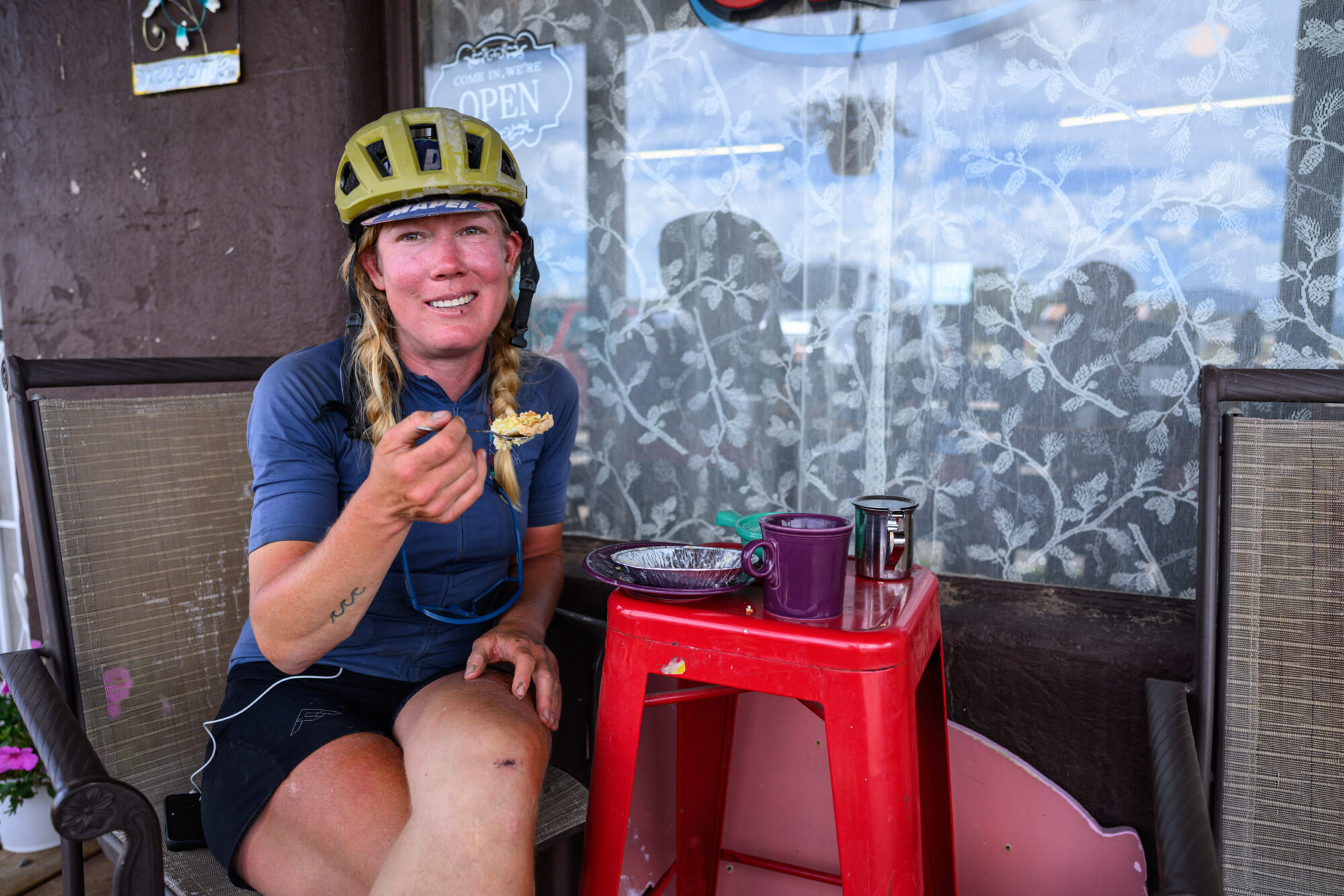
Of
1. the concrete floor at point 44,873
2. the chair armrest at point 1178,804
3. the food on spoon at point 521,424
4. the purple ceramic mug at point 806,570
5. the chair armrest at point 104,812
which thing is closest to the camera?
the chair armrest at point 1178,804

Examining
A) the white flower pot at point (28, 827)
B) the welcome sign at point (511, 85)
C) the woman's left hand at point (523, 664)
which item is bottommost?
the white flower pot at point (28, 827)

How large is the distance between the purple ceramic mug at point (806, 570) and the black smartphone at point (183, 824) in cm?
107

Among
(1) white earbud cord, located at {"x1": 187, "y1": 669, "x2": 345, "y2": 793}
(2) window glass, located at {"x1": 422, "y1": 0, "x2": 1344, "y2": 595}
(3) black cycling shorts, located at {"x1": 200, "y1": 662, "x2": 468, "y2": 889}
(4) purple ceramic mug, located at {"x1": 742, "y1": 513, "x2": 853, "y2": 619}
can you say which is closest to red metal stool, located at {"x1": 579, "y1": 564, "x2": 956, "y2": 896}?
(4) purple ceramic mug, located at {"x1": 742, "y1": 513, "x2": 853, "y2": 619}

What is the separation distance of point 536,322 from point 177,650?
1345 millimetres

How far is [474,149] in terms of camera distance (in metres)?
1.60

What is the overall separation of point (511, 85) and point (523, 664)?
6.15 ft

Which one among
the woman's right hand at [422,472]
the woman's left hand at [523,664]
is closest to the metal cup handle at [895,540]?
the woman's left hand at [523,664]

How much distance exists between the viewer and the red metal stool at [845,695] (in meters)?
1.21

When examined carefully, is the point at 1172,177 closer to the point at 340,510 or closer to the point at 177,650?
the point at 340,510

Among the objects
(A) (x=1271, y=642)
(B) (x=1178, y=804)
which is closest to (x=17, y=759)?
(B) (x=1178, y=804)

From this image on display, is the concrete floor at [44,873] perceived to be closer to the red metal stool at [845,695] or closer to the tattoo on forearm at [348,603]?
the tattoo on forearm at [348,603]

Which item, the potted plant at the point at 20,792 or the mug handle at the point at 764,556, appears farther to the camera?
the potted plant at the point at 20,792

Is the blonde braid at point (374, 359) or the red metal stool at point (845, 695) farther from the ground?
the blonde braid at point (374, 359)

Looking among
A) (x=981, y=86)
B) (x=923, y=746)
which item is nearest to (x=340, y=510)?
(x=923, y=746)
